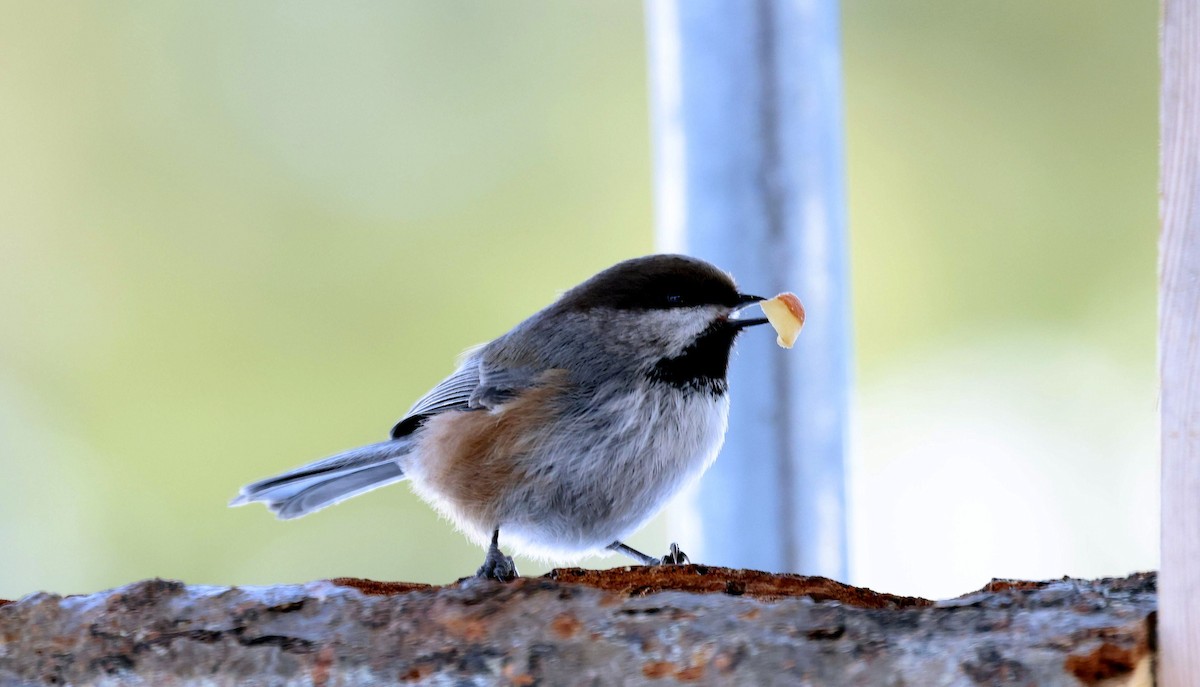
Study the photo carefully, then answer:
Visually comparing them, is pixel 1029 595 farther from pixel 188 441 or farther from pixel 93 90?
pixel 93 90

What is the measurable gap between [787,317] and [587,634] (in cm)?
64

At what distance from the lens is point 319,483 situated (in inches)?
79.7

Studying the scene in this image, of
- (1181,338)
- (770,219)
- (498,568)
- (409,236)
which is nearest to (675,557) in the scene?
(498,568)

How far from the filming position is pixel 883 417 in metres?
3.05

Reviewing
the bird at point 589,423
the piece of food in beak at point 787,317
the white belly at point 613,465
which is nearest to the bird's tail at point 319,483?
the bird at point 589,423

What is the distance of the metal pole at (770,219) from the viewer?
1.61 metres

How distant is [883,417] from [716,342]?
134cm

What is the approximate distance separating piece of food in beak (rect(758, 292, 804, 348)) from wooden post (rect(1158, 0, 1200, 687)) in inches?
26.3

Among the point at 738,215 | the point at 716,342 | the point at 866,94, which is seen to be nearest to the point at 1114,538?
the point at 866,94

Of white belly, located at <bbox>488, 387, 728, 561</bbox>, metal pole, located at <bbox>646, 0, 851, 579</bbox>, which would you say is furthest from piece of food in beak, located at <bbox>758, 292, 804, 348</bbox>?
white belly, located at <bbox>488, 387, 728, 561</bbox>

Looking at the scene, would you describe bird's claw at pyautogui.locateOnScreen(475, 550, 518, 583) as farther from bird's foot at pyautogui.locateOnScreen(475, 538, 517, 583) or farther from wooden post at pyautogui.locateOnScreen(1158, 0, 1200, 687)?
wooden post at pyautogui.locateOnScreen(1158, 0, 1200, 687)

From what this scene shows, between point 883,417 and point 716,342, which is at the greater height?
point 883,417

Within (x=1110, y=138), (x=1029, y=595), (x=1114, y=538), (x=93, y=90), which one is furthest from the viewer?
(x=93, y=90)

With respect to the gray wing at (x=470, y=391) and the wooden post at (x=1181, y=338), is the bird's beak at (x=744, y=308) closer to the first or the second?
the gray wing at (x=470, y=391)
